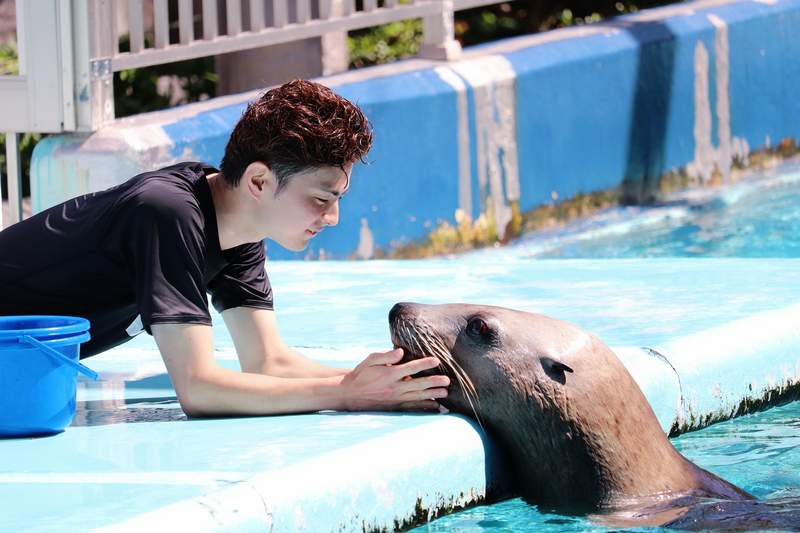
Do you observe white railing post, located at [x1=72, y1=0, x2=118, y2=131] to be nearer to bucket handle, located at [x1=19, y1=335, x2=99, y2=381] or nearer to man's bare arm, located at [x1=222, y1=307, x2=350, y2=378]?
man's bare arm, located at [x1=222, y1=307, x2=350, y2=378]

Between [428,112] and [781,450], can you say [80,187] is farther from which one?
[781,450]

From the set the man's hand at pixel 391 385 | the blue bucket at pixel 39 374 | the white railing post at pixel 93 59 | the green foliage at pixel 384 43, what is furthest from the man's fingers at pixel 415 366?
the green foliage at pixel 384 43

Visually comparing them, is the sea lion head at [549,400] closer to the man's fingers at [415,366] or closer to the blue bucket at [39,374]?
the man's fingers at [415,366]

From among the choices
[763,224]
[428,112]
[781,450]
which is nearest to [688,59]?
[763,224]

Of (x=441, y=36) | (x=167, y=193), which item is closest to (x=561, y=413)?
(x=167, y=193)

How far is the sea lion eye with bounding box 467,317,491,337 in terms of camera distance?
360cm

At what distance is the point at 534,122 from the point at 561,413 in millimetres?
5187

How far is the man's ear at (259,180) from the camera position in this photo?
3.49m

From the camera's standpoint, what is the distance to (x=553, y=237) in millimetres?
8578

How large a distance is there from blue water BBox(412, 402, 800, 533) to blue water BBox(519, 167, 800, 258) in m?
3.68

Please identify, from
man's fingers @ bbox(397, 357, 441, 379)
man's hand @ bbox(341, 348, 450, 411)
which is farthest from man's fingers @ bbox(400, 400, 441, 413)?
man's fingers @ bbox(397, 357, 441, 379)

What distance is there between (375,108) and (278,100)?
162 inches

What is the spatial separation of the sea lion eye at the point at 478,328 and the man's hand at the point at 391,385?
142mm

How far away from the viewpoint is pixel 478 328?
3.61 metres
